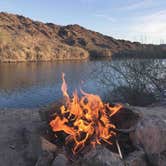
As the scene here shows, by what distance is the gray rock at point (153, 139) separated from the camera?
7630mm

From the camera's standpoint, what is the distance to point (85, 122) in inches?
332

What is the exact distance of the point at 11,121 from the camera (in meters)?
12.3

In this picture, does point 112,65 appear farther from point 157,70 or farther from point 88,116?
point 88,116

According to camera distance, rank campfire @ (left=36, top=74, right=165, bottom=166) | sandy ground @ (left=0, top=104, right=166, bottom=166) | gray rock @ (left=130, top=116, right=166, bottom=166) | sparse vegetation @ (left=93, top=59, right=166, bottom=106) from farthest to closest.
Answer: sparse vegetation @ (left=93, top=59, right=166, bottom=106)
sandy ground @ (left=0, top=104, right=166, bottom=166)
gray rock @ (left=130, top=116, right=166, bottom=166)
campfire @ (left=36, top=74, right=165, bottom=166)

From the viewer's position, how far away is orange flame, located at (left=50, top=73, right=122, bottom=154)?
8.15m

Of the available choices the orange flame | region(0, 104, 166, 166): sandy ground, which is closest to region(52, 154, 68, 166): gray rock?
the orange flame

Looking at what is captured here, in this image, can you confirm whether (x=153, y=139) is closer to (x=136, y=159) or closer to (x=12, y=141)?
(x=136, y=159)

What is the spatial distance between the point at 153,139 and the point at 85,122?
183 cm

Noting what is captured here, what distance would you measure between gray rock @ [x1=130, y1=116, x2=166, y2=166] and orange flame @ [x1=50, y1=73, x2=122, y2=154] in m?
0.85

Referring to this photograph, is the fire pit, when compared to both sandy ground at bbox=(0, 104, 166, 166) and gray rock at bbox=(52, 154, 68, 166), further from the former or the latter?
sandy ground at bbox=(0, 104, 166, 166)

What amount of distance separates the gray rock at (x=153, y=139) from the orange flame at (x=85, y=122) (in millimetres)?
850

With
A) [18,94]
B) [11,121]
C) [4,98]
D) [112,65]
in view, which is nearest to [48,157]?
[11,121]

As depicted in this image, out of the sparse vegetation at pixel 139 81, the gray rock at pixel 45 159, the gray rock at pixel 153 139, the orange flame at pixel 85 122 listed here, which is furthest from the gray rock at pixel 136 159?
the sparse vegetation at pixel 139 81

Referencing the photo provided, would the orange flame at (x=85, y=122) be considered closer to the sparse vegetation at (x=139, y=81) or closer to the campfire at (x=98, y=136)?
the campfire at (x=98, y=136)
